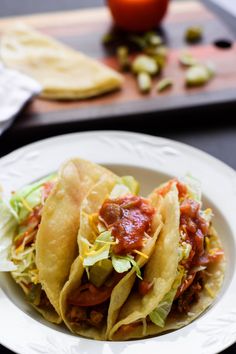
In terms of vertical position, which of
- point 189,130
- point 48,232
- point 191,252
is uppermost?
point 48,232

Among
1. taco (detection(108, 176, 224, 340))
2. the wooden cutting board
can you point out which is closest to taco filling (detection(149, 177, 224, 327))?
taco (detection(108, 176, 224, 340))

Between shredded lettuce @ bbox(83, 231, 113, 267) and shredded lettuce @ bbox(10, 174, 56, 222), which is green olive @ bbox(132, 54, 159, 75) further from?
shredded lettuce @ bbox(83, 231, 113, 267)

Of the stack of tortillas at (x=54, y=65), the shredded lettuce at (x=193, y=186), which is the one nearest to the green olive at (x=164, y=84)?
the stack of tortillas at (x=54, y=65)


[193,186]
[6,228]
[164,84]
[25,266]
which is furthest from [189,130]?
[25,266]

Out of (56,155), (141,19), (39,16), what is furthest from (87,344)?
(39,16)

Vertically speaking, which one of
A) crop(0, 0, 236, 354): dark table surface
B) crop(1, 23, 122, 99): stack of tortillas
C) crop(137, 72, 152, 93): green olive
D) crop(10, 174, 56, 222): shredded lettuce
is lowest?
crop(0, 0, 236, 354): dark table surface

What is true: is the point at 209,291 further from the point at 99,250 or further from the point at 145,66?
the point at 145,66
